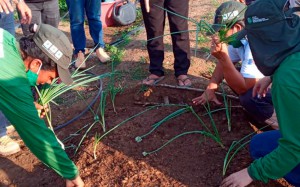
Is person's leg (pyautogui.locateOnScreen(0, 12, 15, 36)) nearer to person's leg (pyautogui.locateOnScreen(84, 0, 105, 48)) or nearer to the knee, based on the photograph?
person's leg (pyautogui.locateOnScreen(84, 0, 105, 48))

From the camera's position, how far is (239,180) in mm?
1882

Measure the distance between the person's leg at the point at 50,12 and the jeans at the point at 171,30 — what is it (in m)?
0.99

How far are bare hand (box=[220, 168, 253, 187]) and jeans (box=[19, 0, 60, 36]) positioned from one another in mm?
2356

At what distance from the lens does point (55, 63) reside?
197cm

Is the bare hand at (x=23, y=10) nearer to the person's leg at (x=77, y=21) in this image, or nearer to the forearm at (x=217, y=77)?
the person's leg at (x=77, y=21)

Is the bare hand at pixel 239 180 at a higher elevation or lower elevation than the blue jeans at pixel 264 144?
lower

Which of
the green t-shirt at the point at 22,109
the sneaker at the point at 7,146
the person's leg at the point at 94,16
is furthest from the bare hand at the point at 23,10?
the green t-shirt at the point at 22,109

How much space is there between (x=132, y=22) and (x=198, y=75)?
2.22m

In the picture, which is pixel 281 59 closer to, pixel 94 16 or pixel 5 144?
pixel 5 144

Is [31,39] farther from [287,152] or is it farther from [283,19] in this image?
[287,152]

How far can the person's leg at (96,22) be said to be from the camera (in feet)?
12.6

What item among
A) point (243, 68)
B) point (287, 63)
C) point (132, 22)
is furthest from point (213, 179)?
point (132, 22)

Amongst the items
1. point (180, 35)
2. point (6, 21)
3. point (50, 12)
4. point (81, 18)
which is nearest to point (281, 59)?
point (180, 35)

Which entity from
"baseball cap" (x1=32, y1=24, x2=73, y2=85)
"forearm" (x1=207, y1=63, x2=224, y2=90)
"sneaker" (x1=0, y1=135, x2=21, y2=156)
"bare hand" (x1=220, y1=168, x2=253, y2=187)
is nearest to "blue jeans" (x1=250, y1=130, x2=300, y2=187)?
"bare hand" (x1=220, y1=168, x2=253, y2=187)
